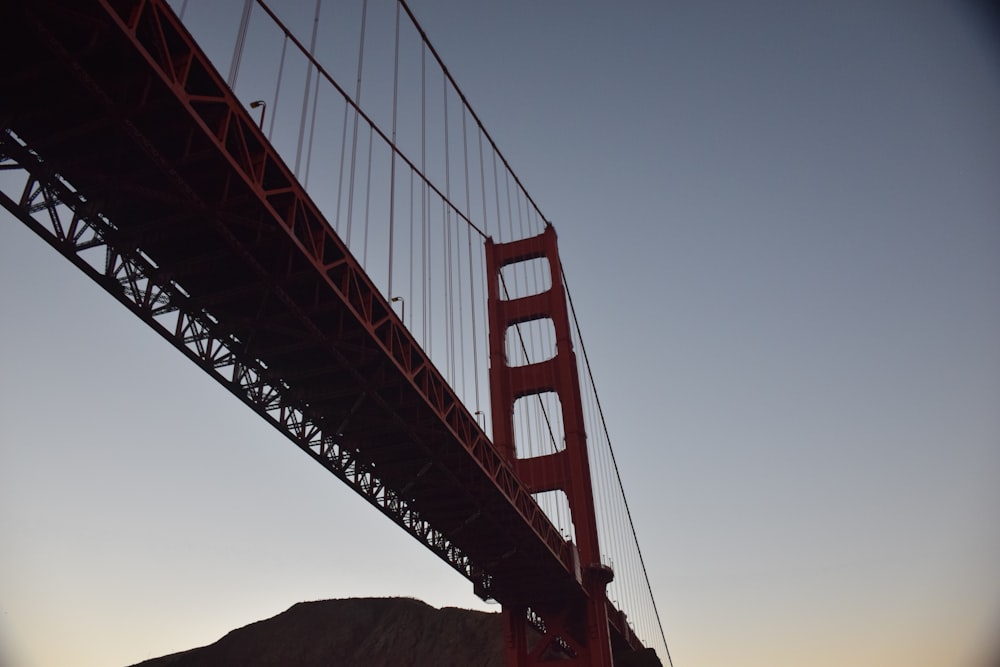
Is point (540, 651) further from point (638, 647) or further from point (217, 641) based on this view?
point (217, 641)

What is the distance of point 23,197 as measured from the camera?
9.75 m

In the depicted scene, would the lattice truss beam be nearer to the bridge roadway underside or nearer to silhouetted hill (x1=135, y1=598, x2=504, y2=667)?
the bridge roadway underside

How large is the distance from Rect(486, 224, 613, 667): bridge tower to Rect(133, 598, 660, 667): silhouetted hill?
24.4 metres

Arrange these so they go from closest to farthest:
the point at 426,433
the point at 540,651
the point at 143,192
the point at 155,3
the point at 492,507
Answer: the point at 155,3 → the point at 143,192 → the point at 426,433 → the point at 492,507 → the point at 540,651

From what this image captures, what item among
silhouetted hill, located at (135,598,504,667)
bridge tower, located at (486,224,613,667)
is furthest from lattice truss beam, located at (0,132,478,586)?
silhouetted hill, located at (135,598,504,667)

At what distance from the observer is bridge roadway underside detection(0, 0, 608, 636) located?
8570 millimetres

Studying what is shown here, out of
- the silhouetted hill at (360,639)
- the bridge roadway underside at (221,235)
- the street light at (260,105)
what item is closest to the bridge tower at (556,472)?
the bridge roadway underside at (221,235)

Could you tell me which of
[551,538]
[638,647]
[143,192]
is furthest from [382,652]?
[143,192]

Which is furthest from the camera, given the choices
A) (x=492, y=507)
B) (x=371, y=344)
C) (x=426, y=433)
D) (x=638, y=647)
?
(x=638, y=647)

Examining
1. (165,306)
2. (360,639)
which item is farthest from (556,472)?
(360,639)

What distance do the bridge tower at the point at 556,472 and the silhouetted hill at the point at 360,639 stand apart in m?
24.4

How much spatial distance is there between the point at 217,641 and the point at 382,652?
15.3m

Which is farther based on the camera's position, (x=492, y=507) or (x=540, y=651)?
(x=540, y=651)

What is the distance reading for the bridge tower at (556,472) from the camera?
2594 cm
